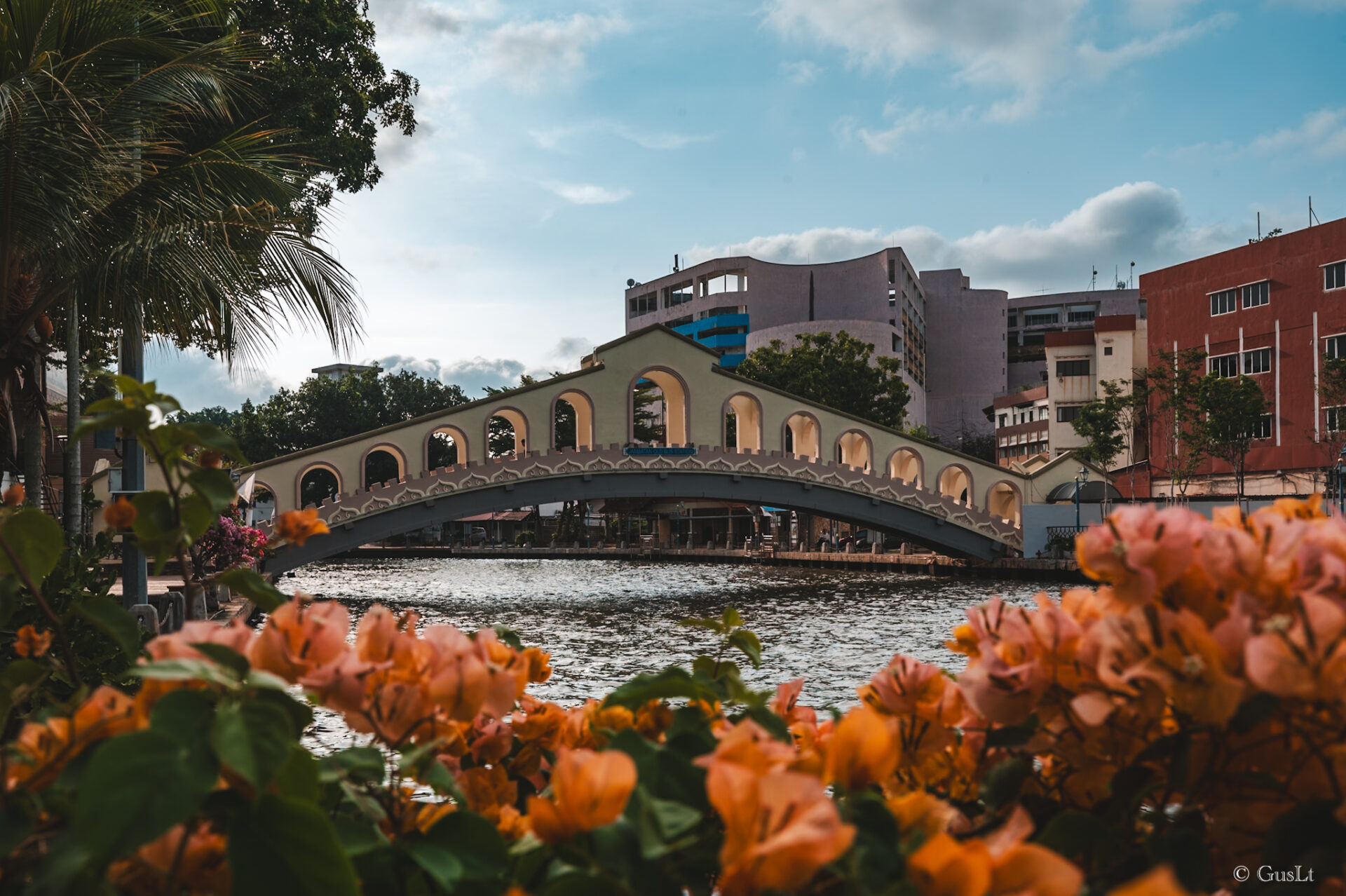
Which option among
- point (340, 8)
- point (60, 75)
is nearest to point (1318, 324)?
point (340, 8)

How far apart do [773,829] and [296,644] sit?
583mm

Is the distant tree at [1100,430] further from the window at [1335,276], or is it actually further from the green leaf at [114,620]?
the green leaf at [114,620]

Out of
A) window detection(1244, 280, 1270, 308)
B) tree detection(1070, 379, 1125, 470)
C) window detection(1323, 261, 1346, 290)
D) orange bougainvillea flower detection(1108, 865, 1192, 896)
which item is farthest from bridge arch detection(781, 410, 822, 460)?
orange bougainvillea flower detection(1108, 865, 1192, 896)

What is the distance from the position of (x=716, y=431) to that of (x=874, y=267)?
39332mm

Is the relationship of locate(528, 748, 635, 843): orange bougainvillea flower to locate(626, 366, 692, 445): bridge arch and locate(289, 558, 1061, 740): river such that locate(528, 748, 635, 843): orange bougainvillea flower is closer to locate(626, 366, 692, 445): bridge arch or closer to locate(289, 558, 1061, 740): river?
locate(289, 558, 1061, 740): river

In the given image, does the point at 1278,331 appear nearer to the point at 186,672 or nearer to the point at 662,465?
the point at 662,465

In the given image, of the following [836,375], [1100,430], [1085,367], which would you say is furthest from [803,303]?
[1100,430]

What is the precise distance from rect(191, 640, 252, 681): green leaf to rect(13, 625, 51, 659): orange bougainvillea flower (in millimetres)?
535

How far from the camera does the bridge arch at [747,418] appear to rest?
32406 millimetres

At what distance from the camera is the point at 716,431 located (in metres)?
31.8

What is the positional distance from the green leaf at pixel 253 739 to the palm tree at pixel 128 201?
23.1 feet

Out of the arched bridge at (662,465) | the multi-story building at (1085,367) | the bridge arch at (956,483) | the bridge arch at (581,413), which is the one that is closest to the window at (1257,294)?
the multi-story building at (1085,367)

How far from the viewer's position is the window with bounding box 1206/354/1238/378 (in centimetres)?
3481

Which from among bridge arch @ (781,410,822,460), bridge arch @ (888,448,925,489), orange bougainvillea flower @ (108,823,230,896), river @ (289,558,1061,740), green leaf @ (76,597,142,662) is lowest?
river @ (289,558,1061,740)
